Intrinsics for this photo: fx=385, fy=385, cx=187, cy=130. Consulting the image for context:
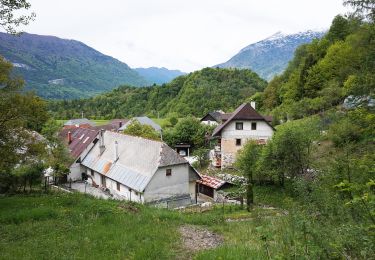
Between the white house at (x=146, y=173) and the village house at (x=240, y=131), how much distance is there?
9948mm

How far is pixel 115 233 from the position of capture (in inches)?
457

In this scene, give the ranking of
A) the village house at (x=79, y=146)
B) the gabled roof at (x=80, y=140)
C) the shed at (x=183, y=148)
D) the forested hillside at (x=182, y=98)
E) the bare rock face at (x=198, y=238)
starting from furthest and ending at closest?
the forested hillside at (x=182, y=98) < the shed at (x=183, y=148) < the gabled roof at (x=80, y=140) < the village house at (x=79, y=146) < the bare rock face at (x=198, y=238)

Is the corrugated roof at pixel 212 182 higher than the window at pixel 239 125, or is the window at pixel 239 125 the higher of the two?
the window at pixel 239 125

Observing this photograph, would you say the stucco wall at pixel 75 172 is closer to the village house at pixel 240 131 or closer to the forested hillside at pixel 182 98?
the village house at pixel 240 131

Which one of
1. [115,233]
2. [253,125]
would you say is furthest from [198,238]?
[253,125]

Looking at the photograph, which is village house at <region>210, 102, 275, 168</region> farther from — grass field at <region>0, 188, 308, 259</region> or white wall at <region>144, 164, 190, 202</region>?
grass field at <region>0, 188, 308, 259</region>

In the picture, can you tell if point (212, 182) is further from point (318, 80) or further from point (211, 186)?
point (318, 80)

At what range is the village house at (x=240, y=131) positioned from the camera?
135ft

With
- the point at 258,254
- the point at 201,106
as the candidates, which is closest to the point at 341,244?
the point at 258,254

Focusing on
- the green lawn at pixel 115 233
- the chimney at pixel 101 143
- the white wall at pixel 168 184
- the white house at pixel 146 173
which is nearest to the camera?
the green lawn at pixel 115 233

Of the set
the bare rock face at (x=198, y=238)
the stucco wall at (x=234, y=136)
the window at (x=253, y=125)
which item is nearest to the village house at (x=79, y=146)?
the stucco wall at (x=234, y=136)

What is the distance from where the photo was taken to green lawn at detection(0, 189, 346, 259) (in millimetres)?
8242

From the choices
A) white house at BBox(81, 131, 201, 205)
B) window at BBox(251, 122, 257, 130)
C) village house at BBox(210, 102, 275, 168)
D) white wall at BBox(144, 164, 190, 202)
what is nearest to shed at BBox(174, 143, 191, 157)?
village house at BBox(210, 102, 275, 168)

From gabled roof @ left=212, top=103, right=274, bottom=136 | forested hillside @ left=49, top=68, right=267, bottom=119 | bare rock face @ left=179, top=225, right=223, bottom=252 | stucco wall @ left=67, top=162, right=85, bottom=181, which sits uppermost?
forested hillside @ left=49, top=68, right=267, bottom=119
